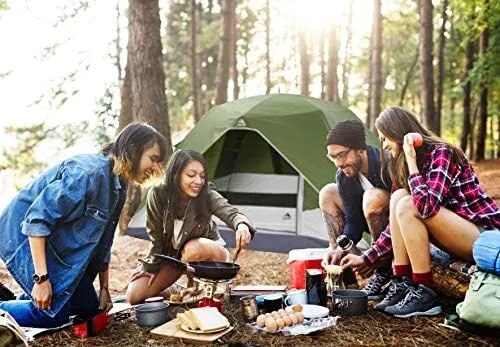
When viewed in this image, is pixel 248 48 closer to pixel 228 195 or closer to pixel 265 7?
pixel 265 7

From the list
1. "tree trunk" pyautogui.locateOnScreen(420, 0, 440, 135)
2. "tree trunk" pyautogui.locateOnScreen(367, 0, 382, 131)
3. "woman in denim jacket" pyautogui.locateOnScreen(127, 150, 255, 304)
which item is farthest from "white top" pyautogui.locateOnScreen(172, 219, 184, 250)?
"tree trunk" pyautogui.locateOnScreen(367, 0, 382, 131)

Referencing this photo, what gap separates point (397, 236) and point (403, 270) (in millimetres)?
193

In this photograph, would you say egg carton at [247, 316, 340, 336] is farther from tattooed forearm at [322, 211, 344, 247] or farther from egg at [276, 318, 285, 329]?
tattooed forearm at [322, 211, 344, 247]

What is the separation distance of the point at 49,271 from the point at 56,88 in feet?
29.1

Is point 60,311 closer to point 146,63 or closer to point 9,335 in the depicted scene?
point 9,335

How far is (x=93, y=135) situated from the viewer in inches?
421

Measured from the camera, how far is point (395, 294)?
9.40ft

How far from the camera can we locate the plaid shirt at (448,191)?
2.56m

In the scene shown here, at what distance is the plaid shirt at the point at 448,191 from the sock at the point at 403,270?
1.21ft

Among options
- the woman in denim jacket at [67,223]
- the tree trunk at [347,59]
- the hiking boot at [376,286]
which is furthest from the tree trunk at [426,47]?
the tree trunk at [347,59]

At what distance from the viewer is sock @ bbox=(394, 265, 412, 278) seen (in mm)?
2805

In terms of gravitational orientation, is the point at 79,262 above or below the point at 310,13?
below

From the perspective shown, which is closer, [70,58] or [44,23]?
[44,23]

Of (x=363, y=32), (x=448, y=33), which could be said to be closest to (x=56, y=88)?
(x=448, y=33)
